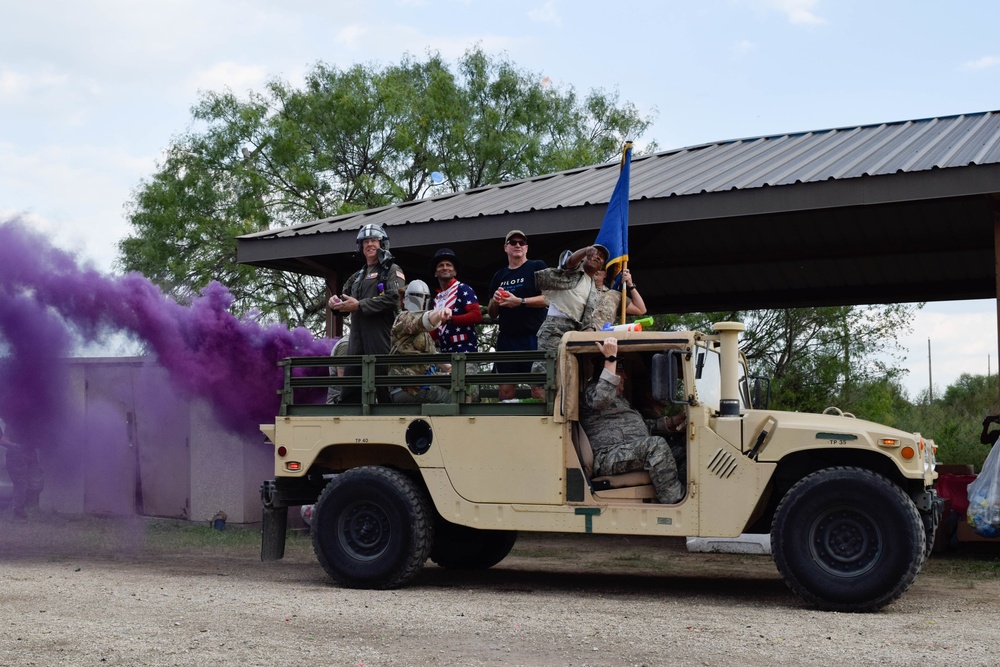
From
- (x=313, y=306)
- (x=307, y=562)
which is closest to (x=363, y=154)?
(x=313, y=306)

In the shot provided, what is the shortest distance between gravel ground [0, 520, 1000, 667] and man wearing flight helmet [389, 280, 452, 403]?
1567 millimetres

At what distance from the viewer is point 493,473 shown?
8.78m

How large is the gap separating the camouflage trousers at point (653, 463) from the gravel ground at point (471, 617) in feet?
2.71

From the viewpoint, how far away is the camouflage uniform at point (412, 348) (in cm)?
920

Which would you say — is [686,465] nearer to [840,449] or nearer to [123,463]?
[840,449]

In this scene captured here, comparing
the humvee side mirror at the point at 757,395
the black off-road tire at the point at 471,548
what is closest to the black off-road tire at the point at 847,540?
the humvee side mirror at the point at 757,395

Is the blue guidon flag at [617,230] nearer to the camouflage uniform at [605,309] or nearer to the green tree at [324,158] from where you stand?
the camouflage uniform at [605,309]

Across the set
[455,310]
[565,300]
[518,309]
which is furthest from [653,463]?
[455,310]

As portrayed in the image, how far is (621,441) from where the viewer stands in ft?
27.8

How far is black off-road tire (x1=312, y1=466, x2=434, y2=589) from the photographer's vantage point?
8953mm

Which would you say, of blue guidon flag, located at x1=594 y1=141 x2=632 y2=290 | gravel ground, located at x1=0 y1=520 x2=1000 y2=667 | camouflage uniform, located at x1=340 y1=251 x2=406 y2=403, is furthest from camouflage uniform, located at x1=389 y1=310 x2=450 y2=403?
blue guidon flag, located at x1=594 y1=141 x2=632 y2=290

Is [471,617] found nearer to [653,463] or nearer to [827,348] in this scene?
[653,463]

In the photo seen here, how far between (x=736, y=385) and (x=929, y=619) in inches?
82.7

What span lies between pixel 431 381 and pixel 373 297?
1.21 meters
